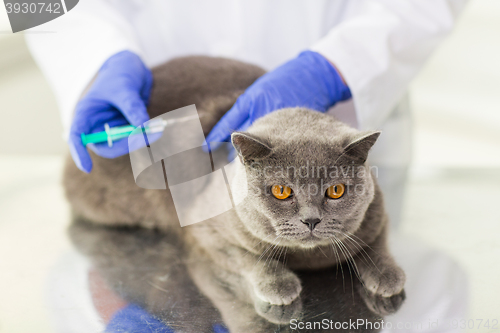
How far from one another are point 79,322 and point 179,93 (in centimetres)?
86

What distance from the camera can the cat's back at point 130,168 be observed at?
4.97 feet

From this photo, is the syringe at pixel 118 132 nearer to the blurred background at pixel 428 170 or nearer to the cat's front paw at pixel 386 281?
the blurred background at pixel 428 170

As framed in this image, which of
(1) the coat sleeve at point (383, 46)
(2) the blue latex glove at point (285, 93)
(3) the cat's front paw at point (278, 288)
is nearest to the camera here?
(3) the cat's front paw at point (278, 288)

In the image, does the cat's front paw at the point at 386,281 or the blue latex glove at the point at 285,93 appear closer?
the cat's front paw at the point at 386,281

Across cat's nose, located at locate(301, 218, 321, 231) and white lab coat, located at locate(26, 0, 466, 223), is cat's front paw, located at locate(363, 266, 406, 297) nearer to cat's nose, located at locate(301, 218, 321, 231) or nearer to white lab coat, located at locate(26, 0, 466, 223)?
cat's nose, located at locate(301, 218, 321, 231)

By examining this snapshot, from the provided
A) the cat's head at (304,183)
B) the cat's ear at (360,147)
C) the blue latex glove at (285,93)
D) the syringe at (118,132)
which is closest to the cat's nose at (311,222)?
the cat's head at (304,183)

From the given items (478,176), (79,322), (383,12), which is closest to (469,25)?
(478,176)

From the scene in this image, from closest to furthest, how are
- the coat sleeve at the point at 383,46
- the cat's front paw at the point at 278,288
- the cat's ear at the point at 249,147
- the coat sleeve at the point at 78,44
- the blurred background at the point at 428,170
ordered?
1. the cat's ear at the point at 249,147
2. the cat's front paw at the point at 278,288
3. the blurred background at the point at 428,170
4. the coat sleeve at the point at 383,46
5. the coat sleeve at the point at 78,44

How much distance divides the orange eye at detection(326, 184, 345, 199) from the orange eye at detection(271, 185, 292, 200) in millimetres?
97

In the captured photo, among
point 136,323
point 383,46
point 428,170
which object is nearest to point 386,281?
point 136,323

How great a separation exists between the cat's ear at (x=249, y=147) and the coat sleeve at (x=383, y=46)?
23.7 inches

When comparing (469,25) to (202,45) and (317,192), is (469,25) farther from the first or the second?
(317,192)

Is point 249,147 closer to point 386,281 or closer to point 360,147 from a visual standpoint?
point 360,147

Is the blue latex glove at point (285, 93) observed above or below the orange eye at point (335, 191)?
above
